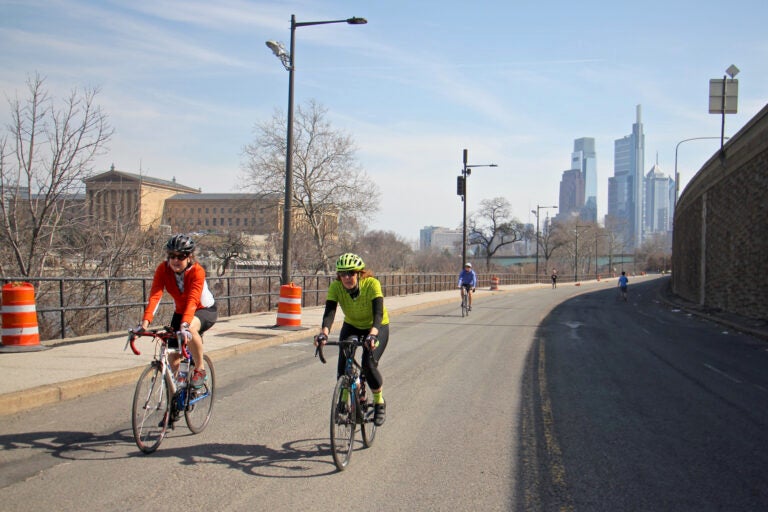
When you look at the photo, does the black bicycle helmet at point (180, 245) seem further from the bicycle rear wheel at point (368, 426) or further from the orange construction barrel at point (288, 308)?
the orange construction barrel at point (288, 308)

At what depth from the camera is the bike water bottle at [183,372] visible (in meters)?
5.99

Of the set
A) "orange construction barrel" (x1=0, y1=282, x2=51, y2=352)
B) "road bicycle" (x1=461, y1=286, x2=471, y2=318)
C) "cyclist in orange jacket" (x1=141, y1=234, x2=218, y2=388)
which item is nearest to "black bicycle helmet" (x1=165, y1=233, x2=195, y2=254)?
"cyclist in orange jacket" (x1=141, y1=234, x2=218, y2=388)

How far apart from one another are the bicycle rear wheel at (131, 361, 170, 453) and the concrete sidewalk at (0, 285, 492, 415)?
7.67 ft

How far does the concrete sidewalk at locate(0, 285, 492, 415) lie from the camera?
291 inches

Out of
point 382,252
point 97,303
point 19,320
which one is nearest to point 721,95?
point 97,303

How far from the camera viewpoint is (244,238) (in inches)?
1596

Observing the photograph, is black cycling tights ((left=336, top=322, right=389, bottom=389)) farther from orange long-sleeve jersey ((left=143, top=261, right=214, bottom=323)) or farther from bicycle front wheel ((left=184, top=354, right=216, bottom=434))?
bicycle front wheel ((left=184, top=354, right=216, bottom=434))

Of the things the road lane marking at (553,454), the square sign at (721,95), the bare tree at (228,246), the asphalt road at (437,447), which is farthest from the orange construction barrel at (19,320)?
the bare tree at (228,246)

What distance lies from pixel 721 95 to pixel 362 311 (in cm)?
2578

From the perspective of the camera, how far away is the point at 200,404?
6379 mm

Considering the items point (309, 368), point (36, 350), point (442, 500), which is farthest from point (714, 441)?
point (36, 350)

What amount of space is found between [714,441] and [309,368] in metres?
6.21

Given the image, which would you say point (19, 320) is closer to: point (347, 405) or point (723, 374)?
point (347, 405)

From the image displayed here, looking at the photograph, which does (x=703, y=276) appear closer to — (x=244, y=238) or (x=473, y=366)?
(x=473, y=366)
